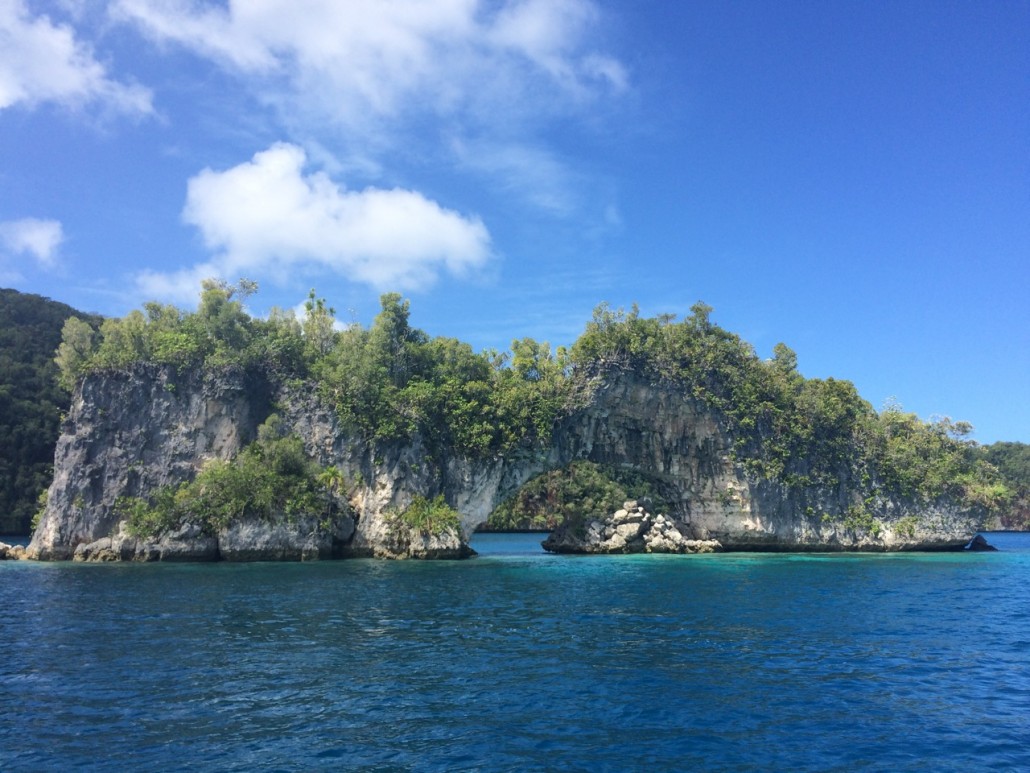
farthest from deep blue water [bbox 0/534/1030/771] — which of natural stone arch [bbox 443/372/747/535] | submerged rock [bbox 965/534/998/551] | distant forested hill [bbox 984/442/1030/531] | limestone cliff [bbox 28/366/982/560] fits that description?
distant forested hill [bbox 984/442/1030/531]

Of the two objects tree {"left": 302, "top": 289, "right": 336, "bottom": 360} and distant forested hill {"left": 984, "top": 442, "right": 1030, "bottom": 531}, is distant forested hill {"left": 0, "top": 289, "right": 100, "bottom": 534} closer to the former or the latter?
tree {"left": 302, "top": 289, "right": 336, "bottom": 360}

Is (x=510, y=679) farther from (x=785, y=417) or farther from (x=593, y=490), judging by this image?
(x=785, y=417)

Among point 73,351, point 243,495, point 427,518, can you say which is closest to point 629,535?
point 427,518

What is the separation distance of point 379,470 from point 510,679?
3684 centimetres

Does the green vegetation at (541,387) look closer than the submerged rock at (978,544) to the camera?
Yes

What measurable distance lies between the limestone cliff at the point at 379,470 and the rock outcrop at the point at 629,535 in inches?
57.2

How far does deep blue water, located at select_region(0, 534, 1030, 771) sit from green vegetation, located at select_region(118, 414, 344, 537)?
15.3 metres

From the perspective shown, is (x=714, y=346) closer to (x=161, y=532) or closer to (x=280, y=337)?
(x=280, y=337)

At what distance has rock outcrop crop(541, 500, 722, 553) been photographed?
5991cm

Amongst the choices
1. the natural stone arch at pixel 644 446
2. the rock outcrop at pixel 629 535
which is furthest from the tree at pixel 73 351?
the rock outcrop at pixel 629 535

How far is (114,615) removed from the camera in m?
23.8

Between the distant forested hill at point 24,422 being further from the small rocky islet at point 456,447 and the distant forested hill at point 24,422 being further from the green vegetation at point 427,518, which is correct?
the green vegetation at point 427,518

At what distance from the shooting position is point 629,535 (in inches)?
2363

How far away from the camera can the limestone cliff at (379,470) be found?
48000mm
